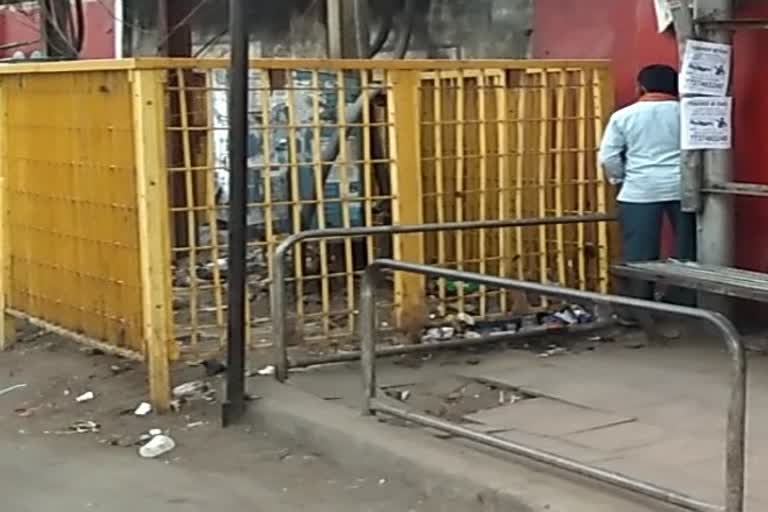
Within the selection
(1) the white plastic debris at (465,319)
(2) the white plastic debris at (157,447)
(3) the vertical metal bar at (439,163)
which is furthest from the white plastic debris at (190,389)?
(1) the white plastic debris at (465,319)

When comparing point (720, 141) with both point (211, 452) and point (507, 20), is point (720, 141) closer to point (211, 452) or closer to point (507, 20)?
point (507, 20)

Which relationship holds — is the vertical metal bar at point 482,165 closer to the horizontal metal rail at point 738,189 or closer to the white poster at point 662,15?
the white poster at point 662,15

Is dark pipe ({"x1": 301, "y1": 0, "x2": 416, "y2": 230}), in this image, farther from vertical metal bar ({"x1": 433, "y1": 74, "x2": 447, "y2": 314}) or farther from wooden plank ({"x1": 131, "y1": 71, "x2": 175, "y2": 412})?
wooden plank ({"x1": 131, "y1": 71, "x2": 175, "y2": 412})

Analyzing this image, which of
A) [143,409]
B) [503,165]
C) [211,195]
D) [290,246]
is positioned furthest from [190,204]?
[503,165]

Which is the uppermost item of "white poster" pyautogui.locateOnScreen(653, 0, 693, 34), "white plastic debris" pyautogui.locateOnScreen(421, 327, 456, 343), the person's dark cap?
"white poster" pyautogui.locateOnScreen(653, 0, 693, 34)

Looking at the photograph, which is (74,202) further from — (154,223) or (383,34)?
(383,34)

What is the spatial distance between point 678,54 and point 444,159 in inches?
61.5

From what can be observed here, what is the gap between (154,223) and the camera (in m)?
7.37

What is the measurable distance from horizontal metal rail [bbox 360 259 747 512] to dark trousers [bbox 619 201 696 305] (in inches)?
91.8

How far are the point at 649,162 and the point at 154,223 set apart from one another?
3.05 metres

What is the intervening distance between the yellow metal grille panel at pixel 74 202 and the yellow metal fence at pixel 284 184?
0.01 meters

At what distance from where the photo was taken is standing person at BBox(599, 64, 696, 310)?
8641mm

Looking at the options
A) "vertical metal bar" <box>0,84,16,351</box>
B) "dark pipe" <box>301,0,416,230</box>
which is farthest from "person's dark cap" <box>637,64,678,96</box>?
"vertical metal bar" <box>0,84,16,351</box>

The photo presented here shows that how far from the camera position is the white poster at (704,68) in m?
8.14
